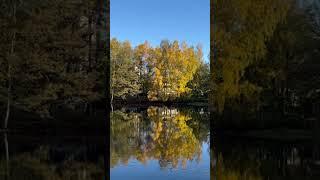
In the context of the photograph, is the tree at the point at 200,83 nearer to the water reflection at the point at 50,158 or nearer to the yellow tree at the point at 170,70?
the yellow tree at the point at 170,70

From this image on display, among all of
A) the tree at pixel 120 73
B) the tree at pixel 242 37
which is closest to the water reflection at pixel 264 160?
the tree at pixel 242 37

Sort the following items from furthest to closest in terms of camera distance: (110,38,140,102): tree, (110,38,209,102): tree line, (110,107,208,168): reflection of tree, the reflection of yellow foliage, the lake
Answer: (110,38,209,102): tree line
(110,38,140,102): tree
the reflection of yellow foliage
(110,107,208,168): reflection of tree
the lake

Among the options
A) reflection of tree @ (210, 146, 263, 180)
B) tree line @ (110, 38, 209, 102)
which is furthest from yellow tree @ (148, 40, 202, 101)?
reflection of tree @ (210, 146, 263, 180)

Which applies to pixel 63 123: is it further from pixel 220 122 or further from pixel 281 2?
pixel 281 2

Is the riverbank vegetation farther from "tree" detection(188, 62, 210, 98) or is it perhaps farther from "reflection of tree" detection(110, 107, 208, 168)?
"tree" detection(188, 62, 210, 98)

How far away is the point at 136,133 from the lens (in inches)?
907

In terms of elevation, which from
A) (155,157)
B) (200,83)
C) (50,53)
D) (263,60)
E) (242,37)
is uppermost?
(242,37)

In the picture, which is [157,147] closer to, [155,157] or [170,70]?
[155,157]

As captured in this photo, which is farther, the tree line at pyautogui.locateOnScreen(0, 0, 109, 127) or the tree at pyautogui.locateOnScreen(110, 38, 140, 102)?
the tree at pyautogui.locateOnScreen(110, 38, 140, 102)

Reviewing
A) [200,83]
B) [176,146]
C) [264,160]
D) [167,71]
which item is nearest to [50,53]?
[176,146]

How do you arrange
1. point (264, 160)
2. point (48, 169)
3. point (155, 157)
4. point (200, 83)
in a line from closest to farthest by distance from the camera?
point (48, 169), point (264, 160), point (155, 157), point (200, 83)

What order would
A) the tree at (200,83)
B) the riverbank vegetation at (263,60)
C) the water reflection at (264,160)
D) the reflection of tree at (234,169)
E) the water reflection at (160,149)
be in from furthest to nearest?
the tree at (200,83) → the riverbank vegetation at (263,60) → the water reflection at (160,149) → the water reflection at (264,160) → the reflection of tree at (234,169)

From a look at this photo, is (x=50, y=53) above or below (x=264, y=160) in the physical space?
above

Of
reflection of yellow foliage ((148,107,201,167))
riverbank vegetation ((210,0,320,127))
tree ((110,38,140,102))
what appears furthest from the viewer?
tree ((110,38,140,102))
